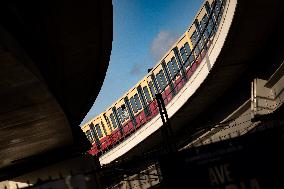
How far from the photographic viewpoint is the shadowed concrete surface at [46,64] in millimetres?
5957

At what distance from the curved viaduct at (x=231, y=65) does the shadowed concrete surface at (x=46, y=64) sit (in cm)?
356

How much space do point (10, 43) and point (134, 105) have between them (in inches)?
829

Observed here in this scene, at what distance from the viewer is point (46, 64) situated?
9.34 m

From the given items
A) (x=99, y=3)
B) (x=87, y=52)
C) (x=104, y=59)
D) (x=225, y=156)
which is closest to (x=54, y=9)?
(x=99, y=3)

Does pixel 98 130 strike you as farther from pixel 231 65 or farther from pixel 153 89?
pixel 231 65

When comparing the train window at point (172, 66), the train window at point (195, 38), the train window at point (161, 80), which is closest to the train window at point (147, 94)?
the train window at point (161, 80)

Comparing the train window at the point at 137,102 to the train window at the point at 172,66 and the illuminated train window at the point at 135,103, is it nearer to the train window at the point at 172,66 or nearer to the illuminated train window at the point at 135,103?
the illuminated train window at the point at 135,103

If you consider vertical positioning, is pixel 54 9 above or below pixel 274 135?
above

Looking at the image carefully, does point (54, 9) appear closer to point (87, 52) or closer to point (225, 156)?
point (87, 52)

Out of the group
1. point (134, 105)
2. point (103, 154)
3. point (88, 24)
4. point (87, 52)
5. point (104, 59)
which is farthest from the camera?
point (103, 154)

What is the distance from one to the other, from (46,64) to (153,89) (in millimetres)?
→ 15406

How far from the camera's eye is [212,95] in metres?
16.3

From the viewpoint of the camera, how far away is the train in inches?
774

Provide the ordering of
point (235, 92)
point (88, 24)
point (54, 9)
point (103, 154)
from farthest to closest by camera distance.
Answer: point (103, 154), point (235, 92), point (88, 24), point (54, 9)
